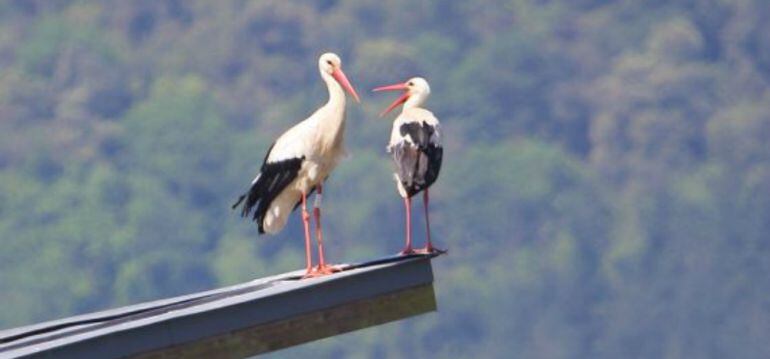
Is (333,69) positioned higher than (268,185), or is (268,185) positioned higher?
(333,69)

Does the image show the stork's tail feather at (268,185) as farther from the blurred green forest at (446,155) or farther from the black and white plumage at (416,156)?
the blurred green forest at (446,155)

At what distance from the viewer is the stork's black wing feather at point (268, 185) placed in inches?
730

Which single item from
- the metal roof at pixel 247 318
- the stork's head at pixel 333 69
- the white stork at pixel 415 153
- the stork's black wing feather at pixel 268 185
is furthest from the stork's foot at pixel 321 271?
the stork's head at pixel 333 69

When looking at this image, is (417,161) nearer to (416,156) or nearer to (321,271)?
(416,156)

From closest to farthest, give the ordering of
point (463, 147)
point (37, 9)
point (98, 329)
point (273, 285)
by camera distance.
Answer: point (98, 329), point (273, 285), point (463, 147), point (37, 9)

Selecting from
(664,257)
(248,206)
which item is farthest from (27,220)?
(248,206)

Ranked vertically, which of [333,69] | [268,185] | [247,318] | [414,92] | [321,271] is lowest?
[247,318]

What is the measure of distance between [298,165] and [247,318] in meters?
3.48

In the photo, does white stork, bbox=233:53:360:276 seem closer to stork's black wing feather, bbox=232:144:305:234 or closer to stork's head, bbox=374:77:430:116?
stork's black wing feather, bbox=232:144:305:234

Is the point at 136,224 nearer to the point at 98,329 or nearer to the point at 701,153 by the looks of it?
the point at 701,153

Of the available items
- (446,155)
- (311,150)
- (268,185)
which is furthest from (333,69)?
(446,155)

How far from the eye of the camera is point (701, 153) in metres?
98.9

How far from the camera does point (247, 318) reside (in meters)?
15.2

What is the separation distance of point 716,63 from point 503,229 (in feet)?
34.4
